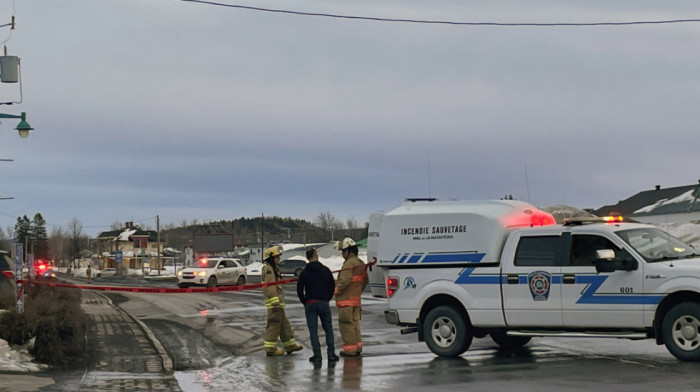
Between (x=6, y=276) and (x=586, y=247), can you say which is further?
(x=6, y=276)

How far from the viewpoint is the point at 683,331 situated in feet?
39.8

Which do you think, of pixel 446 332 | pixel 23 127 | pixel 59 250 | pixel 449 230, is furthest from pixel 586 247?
pixel 59 250

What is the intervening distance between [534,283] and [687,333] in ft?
7.40

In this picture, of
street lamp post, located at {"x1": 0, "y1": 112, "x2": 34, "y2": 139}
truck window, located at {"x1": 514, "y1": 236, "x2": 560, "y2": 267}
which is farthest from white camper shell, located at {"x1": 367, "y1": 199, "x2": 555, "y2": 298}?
street lamp post, located at {"x1": 0, "y1": 112, "x2": 34, "y2": 139}

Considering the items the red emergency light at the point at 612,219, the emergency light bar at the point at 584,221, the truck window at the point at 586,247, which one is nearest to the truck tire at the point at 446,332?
the truck window at the point at 586,247

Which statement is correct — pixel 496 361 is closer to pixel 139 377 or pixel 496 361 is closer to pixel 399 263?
pixel 399 263

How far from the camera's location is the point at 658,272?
12430 millimetres

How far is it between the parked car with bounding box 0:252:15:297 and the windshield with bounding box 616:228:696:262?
12.5 m

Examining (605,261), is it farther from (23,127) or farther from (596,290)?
(23,127)

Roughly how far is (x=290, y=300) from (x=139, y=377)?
20281 mm

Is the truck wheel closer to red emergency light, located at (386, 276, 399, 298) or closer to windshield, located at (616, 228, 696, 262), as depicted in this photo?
red emergency light, located at (386, 276, 399, 298)

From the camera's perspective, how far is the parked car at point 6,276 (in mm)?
19364

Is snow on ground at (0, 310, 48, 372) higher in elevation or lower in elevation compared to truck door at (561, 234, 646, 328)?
lower

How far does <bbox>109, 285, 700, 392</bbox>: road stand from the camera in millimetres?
10953
